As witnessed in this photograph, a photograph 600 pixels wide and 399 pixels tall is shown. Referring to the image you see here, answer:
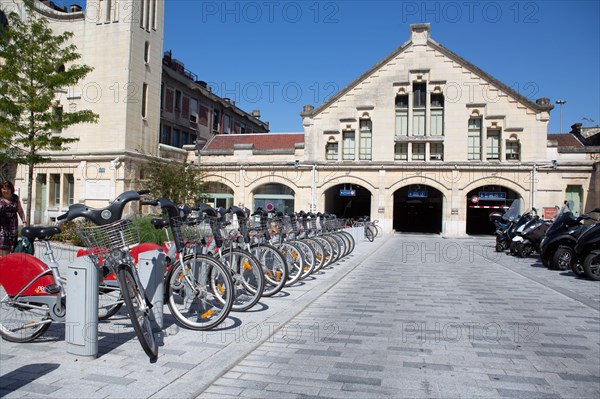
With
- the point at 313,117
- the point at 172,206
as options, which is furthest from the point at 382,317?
the point at 313,117

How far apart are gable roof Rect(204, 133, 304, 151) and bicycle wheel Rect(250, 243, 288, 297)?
86.3 ft

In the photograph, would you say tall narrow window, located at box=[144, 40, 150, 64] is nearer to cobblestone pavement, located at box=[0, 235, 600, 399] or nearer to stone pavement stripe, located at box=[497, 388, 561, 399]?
cobblestone pavement, located at box=[0, 235, 600, 399]

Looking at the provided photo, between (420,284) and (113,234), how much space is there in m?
6.60

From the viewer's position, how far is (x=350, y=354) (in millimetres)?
4527

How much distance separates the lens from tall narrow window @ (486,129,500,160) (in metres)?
28.2

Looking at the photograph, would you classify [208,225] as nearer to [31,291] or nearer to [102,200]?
[31,291]

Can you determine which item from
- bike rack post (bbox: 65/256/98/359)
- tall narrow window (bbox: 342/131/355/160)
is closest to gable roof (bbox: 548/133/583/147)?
tall narrow window (bbox: 342/131/355/160)

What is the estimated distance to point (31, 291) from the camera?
434cm

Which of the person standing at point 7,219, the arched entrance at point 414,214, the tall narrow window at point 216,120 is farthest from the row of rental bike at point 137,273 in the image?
the tall narrow window at point 216,120

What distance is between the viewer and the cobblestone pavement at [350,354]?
11.8ft

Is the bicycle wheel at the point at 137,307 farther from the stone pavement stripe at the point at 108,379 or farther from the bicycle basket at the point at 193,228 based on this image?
the bicycle basket at the point at 193,228

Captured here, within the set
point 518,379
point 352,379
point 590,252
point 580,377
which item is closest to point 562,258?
point 590,252

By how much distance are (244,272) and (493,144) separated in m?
26.0

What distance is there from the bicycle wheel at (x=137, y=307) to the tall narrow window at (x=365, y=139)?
25.9m
